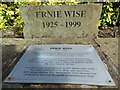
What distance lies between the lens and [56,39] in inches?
98.3

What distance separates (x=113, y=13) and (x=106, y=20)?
10.0 inches

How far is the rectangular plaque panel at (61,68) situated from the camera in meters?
1.37

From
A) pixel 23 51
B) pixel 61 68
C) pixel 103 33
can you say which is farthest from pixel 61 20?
pixel 103 33

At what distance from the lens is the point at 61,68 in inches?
59.9

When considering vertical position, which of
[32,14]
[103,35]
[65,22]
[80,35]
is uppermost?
[32,14]

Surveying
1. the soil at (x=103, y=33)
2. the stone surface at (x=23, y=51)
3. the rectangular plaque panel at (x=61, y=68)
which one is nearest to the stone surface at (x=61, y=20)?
the stone surface at (x=23, y=51)

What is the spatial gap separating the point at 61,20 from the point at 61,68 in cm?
115

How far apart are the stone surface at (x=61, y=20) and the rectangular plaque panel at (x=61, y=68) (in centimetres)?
68

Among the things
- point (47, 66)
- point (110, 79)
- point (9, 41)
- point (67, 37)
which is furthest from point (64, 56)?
point (9, 41)

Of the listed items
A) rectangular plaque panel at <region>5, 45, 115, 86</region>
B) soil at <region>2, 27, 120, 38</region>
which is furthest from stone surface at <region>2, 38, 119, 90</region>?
soil at <region>2, 27, 120, 38</region>

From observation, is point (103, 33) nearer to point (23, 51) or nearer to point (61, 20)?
point (61, 20)

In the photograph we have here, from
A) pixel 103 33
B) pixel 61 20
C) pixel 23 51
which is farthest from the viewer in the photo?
pixel 103 33

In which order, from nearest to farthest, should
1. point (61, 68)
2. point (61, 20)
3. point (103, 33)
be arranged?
point (61, 68) → point (61, 20) → point (103, 33)

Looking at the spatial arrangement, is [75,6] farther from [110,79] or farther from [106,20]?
[106,20]
